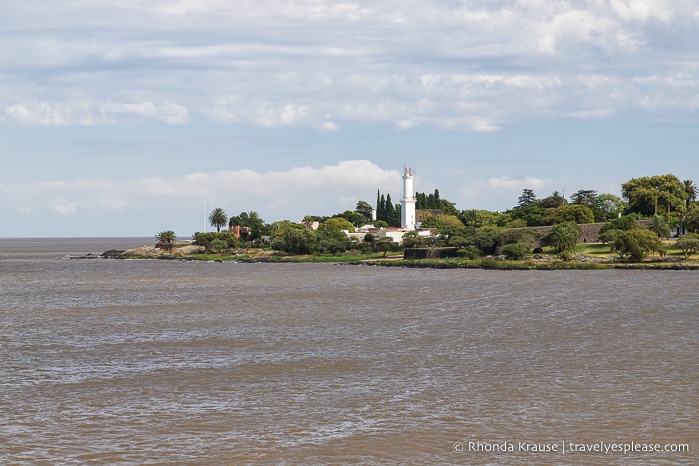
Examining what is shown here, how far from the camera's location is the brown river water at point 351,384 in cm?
1608

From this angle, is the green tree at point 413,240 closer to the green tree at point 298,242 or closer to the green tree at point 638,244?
the green tree at point 298,242

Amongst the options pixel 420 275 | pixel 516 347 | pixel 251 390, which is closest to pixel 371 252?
pixel 420 275

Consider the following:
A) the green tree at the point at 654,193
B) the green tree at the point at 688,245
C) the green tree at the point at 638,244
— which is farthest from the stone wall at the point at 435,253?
the green tree at the point at 654,193

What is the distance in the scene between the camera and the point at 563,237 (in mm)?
100438

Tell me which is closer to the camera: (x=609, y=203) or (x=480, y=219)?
(x=480, y=219)

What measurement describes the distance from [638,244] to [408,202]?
70313 mm

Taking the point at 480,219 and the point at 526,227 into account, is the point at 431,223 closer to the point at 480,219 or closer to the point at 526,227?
the point at 480,219

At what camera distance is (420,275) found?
83.4 metres

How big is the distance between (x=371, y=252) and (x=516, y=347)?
99.4 metres

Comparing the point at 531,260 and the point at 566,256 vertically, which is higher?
the point at 566,256

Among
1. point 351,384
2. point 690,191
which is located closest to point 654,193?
point 690,191

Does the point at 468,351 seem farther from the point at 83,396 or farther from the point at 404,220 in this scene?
the point at 404,220

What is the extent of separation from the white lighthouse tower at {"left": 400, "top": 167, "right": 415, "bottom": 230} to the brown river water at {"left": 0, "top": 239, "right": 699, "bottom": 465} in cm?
10882

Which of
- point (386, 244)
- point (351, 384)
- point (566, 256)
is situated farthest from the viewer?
point (386, 244)
